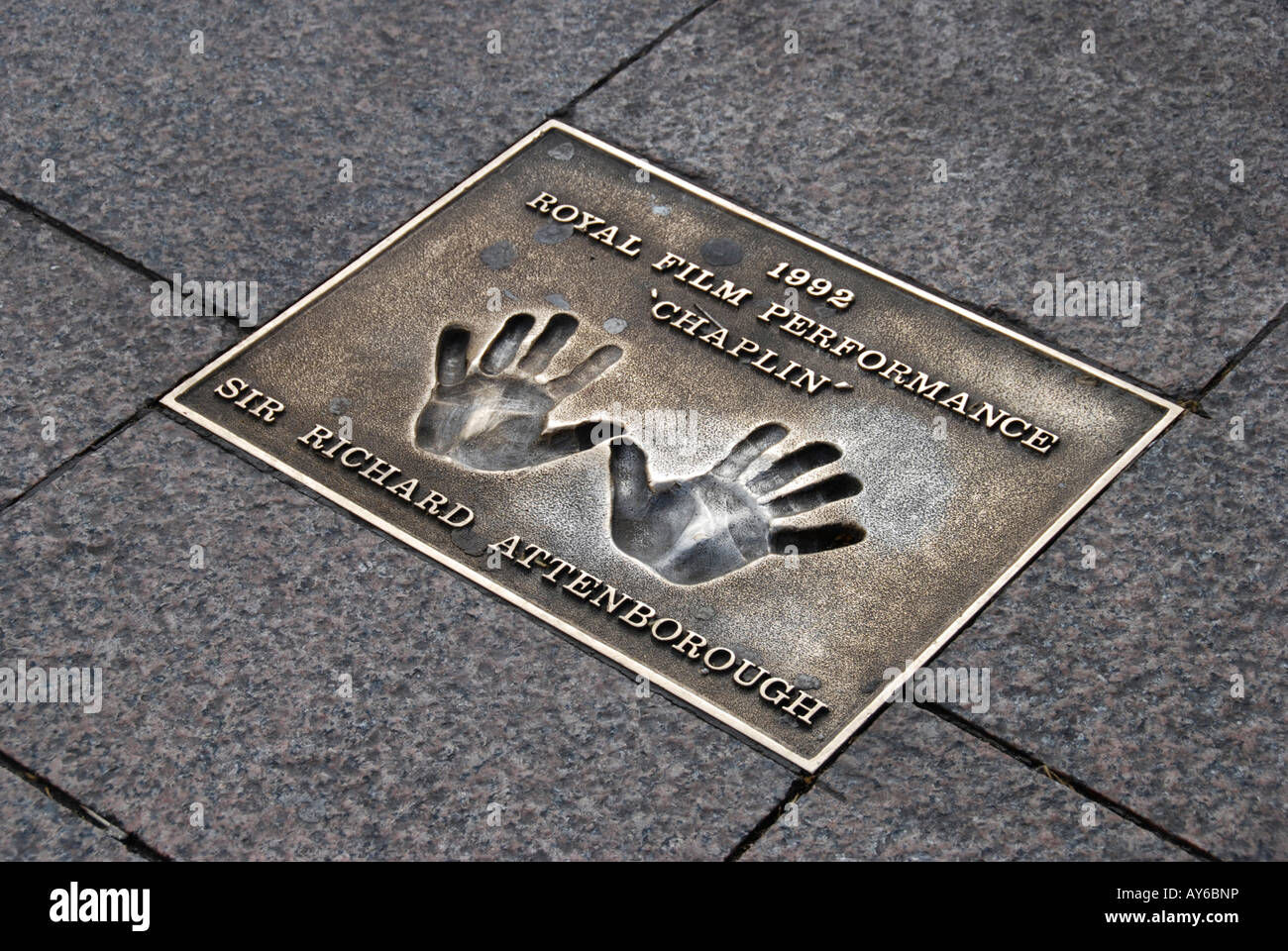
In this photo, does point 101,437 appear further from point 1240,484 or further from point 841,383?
point 1240,484

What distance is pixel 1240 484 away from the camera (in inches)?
116

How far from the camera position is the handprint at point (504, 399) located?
3.00 meters

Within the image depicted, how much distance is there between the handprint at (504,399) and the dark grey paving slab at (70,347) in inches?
18.7

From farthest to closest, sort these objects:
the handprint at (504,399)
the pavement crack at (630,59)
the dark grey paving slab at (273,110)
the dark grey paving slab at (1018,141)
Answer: the pavement crack at (630,59) → the dark grey paving slab at (273,110) → the dark grey paving slab at (1018,141) → the handprint at (504,399)

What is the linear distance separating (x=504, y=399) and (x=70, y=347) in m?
0.90

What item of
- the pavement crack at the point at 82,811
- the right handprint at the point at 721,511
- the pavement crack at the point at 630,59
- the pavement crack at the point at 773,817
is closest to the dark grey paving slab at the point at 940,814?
the pavement crack at the point at 773,817

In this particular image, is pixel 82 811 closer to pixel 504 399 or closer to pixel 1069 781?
pixel 504 399

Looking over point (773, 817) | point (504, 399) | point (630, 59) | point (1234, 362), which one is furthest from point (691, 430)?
point (630, 59)

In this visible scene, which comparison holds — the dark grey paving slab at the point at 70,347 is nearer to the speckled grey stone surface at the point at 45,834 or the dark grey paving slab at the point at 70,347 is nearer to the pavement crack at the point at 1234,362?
the speckled grey stone surface at the point at 45,834

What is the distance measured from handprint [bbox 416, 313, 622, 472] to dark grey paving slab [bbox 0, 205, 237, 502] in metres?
0.47

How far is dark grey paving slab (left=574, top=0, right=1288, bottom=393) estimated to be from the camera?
331cm

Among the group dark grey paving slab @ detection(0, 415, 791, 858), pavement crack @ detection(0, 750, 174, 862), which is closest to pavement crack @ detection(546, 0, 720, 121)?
dark grey paving slab @ detection(0, 415, 791, 858)

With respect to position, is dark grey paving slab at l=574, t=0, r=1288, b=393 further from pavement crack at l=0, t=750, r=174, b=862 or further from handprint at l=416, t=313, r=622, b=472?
pavement crack at l=0, t=750, r=174, b=862


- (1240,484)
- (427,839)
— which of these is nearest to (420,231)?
(427,839)
